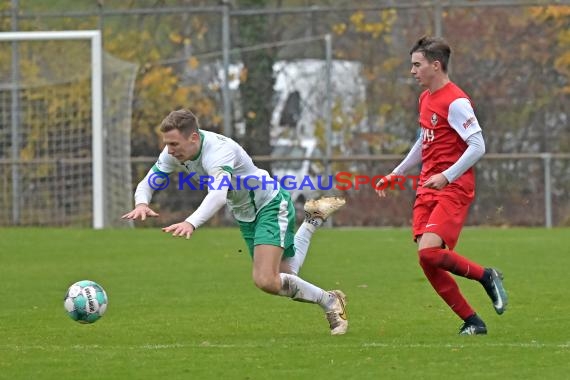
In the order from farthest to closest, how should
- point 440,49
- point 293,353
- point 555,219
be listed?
point 555,219 → point 440,49 → point 293,353

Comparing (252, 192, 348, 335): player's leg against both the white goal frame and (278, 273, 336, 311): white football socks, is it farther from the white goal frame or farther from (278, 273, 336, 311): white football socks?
the white goal frame

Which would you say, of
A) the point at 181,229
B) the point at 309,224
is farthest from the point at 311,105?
the point at 181,229

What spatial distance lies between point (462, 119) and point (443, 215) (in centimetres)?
61

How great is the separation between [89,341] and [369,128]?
1261 cm

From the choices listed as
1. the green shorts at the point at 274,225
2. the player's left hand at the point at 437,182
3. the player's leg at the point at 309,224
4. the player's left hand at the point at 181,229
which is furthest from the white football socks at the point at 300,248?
the player's left hand at the point at 181,229

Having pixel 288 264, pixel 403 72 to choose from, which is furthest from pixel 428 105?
pixel 403 72

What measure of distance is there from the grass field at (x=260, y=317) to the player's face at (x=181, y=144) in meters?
1.18

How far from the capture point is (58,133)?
2030 cm

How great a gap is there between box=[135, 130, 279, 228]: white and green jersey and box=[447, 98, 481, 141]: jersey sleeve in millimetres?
1268

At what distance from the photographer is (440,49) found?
8.38 metres

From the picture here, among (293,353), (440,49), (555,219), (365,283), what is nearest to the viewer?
(293,353)

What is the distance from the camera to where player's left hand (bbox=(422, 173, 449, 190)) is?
8070mm

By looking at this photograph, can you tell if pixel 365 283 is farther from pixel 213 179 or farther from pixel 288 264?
pixel 213 179

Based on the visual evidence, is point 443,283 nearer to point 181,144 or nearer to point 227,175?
point 227,175
